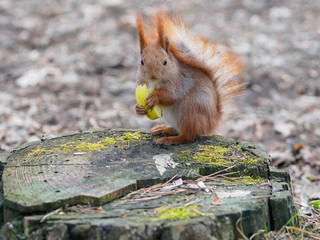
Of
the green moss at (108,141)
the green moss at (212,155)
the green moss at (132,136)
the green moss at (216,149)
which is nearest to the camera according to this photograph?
the green moss at (212,155)

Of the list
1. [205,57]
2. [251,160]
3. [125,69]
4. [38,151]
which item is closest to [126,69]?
[125,69]

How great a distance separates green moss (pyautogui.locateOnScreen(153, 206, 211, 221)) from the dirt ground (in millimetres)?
1453

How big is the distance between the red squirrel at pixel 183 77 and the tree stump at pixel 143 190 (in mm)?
191

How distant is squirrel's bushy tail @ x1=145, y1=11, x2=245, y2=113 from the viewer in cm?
297

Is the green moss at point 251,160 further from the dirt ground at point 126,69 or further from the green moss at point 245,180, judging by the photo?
the dirt ground at point 126,69

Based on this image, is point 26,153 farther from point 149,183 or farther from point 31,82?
point 31,82

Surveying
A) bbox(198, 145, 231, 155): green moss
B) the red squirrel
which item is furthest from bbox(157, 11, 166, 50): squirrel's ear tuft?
bbox(198, 145, 231, 155): green moss

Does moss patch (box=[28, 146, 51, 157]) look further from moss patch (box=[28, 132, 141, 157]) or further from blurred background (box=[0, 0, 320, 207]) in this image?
blurred background (box=[0, 0, 320, 207])

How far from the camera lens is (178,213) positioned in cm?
185

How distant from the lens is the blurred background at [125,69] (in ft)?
14.7

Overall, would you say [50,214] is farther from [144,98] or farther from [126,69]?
[126,69]

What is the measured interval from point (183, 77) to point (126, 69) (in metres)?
3.16

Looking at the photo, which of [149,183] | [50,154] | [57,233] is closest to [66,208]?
[57,233]

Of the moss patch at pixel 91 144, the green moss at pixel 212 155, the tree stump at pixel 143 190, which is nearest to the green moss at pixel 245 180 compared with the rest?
the tree stump at pixel 143 190
